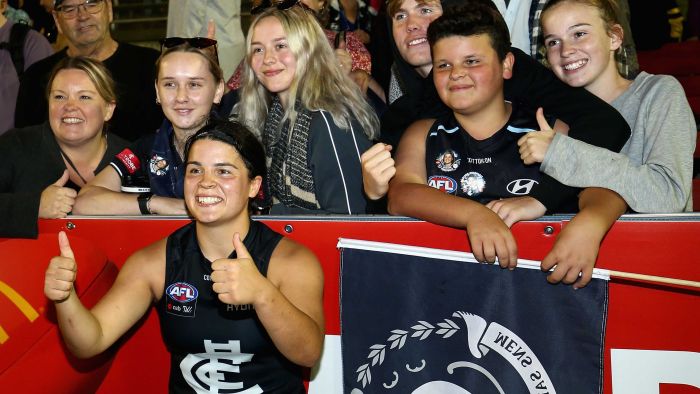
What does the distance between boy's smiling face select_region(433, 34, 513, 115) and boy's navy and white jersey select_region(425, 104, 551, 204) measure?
11 cm

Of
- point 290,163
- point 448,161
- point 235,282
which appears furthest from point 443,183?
point 235,282

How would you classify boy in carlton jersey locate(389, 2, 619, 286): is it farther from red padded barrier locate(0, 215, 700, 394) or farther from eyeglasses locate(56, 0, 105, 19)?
eyeglasses locate(56, 0, 105, 19)

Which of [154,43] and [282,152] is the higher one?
[154,43]

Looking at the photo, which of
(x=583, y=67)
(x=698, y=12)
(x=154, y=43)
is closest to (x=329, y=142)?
(x=583, y=67)

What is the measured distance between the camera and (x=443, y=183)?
326 cm

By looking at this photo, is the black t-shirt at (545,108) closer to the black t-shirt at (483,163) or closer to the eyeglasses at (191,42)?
the black t-shirt at (483,163)

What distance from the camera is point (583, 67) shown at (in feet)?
11.4

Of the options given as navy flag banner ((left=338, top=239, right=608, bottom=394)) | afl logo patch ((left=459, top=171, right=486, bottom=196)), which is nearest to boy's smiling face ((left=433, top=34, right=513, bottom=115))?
afl logo patch ((left=459, top=171, right=486, bottom=196))

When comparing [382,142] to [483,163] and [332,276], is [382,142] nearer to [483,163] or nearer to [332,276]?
[483,163]

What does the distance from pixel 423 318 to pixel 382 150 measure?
2.10 feet

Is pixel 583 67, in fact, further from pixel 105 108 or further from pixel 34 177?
pixel 34 177

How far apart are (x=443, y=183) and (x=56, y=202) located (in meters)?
1.68

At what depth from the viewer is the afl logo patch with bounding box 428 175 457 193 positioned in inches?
128

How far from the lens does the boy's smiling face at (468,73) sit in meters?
3.22
